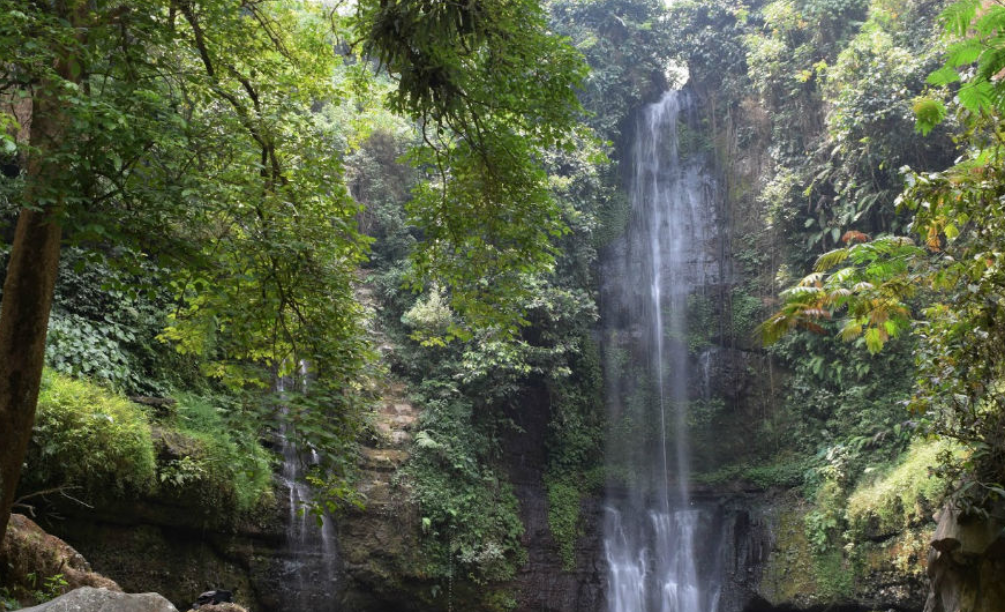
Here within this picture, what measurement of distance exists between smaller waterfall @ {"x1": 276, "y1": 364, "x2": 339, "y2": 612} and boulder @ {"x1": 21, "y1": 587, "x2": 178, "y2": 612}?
6.13 metres

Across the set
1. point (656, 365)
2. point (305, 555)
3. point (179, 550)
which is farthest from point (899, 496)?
point (179, 550)

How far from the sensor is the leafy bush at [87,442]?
26.5 feet

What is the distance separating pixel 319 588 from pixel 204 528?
7.76 ft

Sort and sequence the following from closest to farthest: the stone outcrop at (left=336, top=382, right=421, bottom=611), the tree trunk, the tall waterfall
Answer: the tree trunk, the stone outcrop at (left=336, top=382, right=421, bottom=611), the tall waterfall

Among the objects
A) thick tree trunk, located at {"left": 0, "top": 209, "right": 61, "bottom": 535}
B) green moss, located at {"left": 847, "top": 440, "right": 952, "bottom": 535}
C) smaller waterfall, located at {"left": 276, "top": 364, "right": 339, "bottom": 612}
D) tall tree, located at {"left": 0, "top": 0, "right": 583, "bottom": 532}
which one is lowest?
smaller waterfall, located at {"left": 276, "top": 364, "right": 339, "bottom": 612}

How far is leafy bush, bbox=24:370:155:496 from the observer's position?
8.06 meters

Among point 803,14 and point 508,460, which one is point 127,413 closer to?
point 508,460

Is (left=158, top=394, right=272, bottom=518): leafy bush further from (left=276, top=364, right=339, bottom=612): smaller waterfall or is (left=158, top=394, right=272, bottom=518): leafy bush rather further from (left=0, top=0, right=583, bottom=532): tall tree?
(left=0, top=0, right=583, bottom=532): tall tree

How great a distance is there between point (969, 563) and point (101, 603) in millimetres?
6133

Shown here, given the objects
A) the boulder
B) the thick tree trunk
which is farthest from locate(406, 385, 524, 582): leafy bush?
the thick tree trunk

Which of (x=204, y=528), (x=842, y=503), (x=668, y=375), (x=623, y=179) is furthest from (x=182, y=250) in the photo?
(x=623, y=179)

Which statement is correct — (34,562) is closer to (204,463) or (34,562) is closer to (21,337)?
(21,337)

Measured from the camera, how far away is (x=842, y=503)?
13352mm

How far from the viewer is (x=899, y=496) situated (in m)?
11.9
